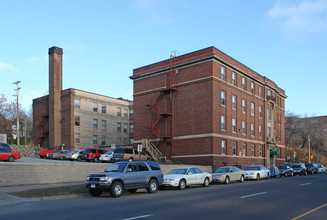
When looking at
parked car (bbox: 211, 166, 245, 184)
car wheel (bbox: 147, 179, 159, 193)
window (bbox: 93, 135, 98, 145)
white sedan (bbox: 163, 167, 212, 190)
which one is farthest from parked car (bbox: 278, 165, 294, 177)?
window (bbox: 93, 135, 98, 145)

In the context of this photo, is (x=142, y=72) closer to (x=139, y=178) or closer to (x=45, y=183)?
(x=45, y=183)

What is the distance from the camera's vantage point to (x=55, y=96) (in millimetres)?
57000

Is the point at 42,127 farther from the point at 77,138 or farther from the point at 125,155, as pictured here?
the point at 125,155

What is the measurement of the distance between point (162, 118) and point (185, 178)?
22127 mm

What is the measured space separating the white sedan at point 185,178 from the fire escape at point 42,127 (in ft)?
136

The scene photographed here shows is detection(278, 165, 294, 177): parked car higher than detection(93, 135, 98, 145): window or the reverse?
the reverse

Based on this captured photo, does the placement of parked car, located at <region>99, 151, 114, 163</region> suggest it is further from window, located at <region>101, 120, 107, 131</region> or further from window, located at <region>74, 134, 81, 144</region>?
window, located at <region>101, 120, 107, 131</region>

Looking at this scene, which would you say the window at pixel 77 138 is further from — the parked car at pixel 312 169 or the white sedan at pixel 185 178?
the white sedan at pixel 185 178

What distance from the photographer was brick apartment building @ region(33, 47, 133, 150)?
56.3 metres

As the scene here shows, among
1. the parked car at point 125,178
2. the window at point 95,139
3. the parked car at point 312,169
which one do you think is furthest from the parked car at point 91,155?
the parked car at point 312,169

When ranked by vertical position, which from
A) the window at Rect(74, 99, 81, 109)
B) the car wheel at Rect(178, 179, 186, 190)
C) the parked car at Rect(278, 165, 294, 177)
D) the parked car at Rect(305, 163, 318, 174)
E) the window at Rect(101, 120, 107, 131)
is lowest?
the parked car at Rect(305, 163, 318, 174)

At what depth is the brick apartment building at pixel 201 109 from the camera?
3947cm

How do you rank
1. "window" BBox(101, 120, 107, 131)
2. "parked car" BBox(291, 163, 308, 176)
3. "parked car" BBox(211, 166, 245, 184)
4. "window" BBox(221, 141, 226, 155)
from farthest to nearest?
"window" BBox(101, 120, 107, 131) < "parked car" BBox(291, 163, 308, 176) < "window" BBox(221, 141, 226, 155) < "parked car" BBox(211, 166, 245, 184)

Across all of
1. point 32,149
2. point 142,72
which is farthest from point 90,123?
point 142,72
